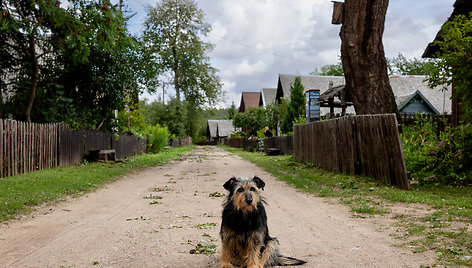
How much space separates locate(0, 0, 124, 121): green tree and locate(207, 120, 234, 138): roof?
83473mm

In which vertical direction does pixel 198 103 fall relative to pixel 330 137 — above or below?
above

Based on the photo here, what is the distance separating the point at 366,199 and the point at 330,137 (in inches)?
235

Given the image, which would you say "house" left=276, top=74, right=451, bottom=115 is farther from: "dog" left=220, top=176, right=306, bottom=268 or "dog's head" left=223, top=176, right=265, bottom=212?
"dog" left=220, top=176, right=306, bottom=268

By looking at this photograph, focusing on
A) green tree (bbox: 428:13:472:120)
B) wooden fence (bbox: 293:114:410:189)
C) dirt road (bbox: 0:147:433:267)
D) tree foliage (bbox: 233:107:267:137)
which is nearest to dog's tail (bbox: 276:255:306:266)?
dirt road (bbox: 0:147:433:267)

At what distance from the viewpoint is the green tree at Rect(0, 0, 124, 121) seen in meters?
13.0

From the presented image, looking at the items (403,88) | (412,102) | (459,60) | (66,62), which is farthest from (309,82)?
(459,60)

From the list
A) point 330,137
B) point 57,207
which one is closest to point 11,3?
point 57,207

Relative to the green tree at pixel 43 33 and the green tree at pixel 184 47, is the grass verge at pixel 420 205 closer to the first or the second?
the green tree at pixel 43 33

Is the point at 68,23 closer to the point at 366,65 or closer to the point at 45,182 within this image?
the point at 45,182

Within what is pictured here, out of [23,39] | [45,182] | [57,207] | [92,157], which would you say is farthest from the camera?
[92,157]

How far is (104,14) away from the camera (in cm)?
1319

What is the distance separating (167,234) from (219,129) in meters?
100

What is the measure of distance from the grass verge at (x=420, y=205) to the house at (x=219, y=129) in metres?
90.2

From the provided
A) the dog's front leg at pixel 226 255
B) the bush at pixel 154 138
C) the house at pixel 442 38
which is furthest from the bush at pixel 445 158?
A: the bush at pixel 154 138
